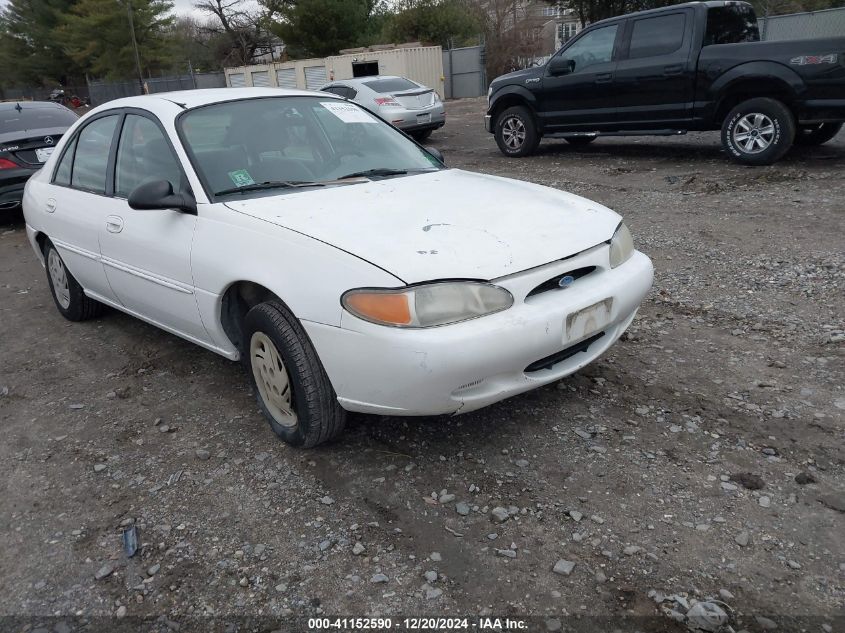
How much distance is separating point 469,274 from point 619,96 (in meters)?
7.81

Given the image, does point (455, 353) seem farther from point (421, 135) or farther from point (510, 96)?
point (421, 135)

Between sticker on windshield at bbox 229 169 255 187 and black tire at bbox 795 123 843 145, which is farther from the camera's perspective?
black tire at bbox 795 123 843 145

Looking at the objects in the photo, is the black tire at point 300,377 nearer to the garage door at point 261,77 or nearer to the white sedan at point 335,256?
the white sedan at point 335,256

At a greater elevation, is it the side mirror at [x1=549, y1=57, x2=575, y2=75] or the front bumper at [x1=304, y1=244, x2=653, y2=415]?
the side mirror at [x1=549, y1=57, x2=575, y2=75]

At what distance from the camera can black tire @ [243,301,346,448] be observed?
288 centimetres

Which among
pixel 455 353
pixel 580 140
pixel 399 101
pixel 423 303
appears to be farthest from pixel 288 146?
pixel 399 101

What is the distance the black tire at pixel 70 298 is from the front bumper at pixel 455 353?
2961 millimetres

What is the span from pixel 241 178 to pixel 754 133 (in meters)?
7.10

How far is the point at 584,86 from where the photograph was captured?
9789mm

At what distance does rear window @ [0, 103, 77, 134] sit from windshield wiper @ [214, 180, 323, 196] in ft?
22.7

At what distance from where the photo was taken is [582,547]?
2447mm

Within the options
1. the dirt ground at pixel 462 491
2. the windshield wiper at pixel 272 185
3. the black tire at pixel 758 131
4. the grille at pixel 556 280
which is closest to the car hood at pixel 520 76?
the black tire at pixel 758 131

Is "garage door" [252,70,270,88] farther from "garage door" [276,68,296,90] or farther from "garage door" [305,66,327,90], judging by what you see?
"garage door" [305,66,327,90]

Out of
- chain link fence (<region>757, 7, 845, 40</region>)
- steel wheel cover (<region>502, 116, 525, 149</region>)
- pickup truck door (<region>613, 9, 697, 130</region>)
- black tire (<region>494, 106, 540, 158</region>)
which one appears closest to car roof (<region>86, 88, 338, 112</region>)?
pickup truck door (<region>613, 9, 697, 130</region>)
